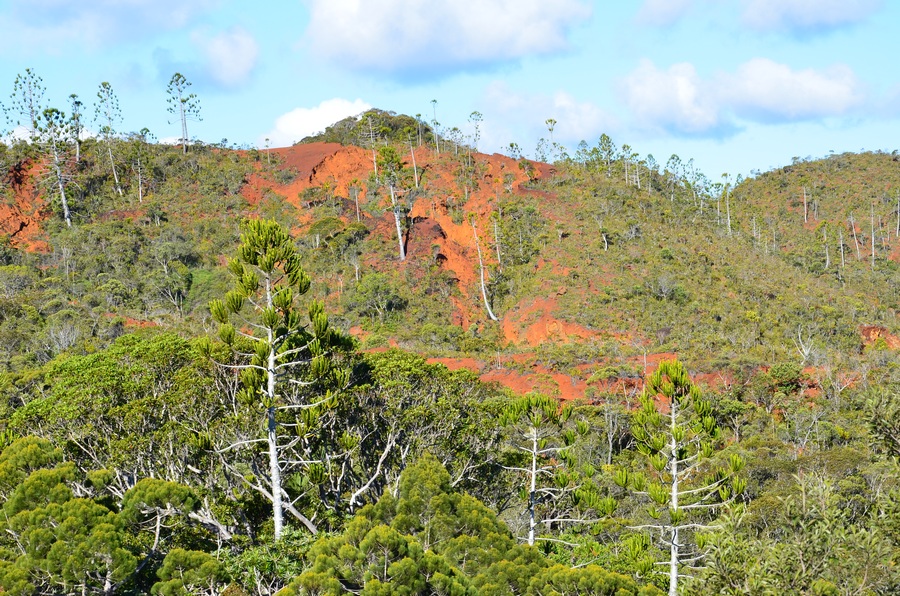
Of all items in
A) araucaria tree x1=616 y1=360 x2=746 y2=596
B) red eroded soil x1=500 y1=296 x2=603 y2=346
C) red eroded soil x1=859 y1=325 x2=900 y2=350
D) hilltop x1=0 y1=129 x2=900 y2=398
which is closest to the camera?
araucaria tree x1=616 y1=360 x2=746 y2=596

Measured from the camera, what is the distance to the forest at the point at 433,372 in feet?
43.3

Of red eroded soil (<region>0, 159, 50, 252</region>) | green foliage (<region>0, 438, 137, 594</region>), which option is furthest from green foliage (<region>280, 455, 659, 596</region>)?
red eroded soil (<region>0, 159, 50, 252</region>)

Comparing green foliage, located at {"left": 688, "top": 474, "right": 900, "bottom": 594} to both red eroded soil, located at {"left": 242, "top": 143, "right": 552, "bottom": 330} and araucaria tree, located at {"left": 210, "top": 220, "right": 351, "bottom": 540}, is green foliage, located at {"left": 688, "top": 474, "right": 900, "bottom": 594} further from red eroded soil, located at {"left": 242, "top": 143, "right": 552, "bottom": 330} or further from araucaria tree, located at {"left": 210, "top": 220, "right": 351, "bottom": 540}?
red eroded soil, located at {"left": 242, "top": 143, "right": 552, "bottom": 330}

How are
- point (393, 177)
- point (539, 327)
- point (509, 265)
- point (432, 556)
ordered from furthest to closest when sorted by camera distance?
point (393, 177), point (509, 265), point (539, 327), point (432, 556)

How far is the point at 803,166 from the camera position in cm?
11706

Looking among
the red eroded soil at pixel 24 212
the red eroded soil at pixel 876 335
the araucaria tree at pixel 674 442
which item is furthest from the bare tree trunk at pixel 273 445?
the red eroded soil at pixel 24 212

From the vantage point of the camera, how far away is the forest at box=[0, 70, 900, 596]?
43.3ft

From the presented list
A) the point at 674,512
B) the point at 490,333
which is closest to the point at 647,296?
the point at 490,333

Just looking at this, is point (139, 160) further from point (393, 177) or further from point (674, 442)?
point (674, 442)

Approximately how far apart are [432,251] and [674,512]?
47.7 meters

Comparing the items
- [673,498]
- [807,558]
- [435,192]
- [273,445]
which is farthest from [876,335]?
[273,445]

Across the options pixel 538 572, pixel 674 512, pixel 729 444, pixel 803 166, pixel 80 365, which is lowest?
pixel 729 444

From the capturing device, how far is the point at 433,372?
22.3m

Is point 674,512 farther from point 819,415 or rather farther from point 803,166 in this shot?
point 803,166
